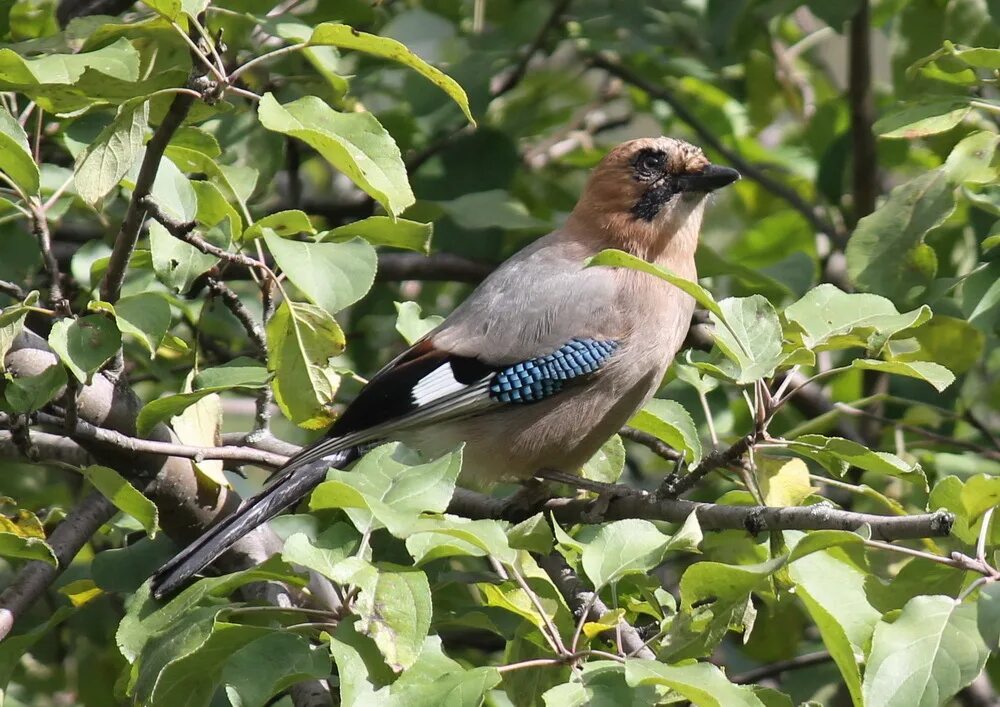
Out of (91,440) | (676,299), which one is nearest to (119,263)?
(91,440)

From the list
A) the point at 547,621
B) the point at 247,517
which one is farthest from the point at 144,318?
the point at 547,621

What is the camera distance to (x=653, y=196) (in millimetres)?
4512

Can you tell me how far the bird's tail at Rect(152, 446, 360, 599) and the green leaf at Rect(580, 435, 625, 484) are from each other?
684 millimetres

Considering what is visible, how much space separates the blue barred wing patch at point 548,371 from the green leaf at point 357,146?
4.55ft

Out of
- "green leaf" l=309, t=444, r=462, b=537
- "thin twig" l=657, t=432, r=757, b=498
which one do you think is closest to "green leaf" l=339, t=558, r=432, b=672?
"green leaf" l=309, t=444, r=462, b=537

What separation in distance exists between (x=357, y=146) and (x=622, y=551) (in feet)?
3.18

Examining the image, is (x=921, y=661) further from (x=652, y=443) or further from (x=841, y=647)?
(x=652, y=443)

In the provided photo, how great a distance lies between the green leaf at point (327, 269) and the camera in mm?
2633

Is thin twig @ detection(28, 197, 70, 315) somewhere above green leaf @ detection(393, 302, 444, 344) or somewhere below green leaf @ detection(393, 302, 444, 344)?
above

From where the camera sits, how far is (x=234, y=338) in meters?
4.48

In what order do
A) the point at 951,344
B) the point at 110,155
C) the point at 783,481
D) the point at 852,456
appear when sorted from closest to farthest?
1. the point at 110,155
2. the point at 852,456
3. the point at 783,481
4. the point at 951,344

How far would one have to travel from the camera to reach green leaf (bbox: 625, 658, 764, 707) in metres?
2.04

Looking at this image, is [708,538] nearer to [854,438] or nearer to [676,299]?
[676,299]

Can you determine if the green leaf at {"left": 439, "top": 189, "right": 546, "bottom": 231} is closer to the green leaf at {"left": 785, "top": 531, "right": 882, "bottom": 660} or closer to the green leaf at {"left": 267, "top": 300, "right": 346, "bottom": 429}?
the green leaf at {"left": 267, "top": 300, "right": 346, "bottom": 429}
